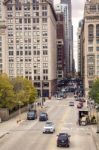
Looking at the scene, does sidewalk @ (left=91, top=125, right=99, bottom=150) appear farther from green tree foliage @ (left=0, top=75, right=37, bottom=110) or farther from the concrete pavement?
green tree foliage @ (left=0, top=75, right=37, bottom=110)

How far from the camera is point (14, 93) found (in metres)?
120

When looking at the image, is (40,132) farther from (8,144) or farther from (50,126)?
(8,144)

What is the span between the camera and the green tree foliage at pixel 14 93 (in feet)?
353

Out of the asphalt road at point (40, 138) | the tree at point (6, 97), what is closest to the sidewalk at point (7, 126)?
the asphalt road at point (40, 138)

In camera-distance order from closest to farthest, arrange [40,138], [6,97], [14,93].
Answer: [40,138] < [6,97] < [14,93]

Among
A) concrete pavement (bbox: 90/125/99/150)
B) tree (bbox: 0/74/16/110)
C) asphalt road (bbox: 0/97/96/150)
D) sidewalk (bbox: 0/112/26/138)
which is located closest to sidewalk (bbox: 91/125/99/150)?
concrete pavement (bbox: 90/125/99/150)

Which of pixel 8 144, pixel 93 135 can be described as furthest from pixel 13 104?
pixel 8 144

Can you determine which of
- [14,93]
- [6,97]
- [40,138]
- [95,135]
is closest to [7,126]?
[40,138]

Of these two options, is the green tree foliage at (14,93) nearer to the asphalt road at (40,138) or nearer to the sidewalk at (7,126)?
the sidewalk at (7,126)

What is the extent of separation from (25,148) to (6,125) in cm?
3130

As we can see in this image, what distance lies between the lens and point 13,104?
4296 inches

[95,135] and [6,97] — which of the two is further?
[6,97]

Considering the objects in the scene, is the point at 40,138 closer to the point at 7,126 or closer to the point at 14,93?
the point at 7,126

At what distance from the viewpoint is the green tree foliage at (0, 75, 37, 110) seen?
108m
